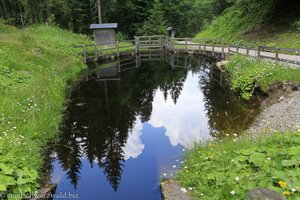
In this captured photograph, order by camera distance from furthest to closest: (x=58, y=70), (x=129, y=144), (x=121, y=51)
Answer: (x=121, y=51), (x=58, y=70), (x=129, y=144)

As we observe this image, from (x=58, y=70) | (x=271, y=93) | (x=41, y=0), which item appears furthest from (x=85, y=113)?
(x=41, y=0)

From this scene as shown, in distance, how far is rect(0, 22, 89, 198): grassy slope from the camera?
6508 millimetres

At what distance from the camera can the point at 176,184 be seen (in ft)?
22.6

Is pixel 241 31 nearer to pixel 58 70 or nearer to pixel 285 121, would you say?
pixel 58 70

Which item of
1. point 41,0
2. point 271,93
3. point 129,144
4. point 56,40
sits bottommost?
point 129,144

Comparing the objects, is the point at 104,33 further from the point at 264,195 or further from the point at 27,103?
the point at 264,195

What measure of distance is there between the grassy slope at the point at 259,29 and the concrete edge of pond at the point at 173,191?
67.4 feet

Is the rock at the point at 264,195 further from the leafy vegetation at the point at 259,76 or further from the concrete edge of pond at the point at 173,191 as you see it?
the leafy vegetation at the point at 259,76

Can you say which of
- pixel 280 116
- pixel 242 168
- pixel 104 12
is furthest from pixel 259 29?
pixel 242 168

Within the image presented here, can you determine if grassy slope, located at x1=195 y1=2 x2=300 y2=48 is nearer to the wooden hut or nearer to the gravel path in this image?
the wooden hut

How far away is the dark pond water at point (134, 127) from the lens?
26.7ft

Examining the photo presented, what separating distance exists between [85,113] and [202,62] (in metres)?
16.7

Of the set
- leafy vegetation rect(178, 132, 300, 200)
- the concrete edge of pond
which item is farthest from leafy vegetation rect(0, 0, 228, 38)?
the concrete edge of pond

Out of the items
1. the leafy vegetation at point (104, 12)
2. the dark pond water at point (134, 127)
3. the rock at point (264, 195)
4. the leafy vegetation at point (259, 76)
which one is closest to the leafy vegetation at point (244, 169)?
the dark pond water at point (134, 127)
